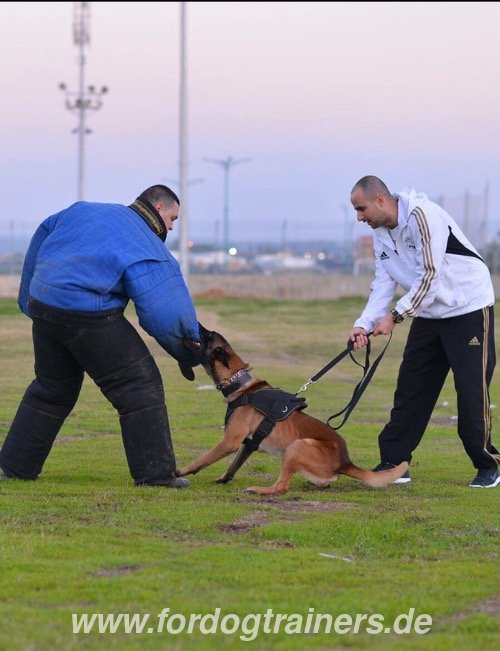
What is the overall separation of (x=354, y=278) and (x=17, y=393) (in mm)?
32049

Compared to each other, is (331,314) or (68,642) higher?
(68,642)

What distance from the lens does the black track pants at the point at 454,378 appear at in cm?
782

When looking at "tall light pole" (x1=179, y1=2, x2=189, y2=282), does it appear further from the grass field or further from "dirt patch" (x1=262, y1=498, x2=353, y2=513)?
"dirt patch" (x1=262, y1=498, x2=353, y2=513)

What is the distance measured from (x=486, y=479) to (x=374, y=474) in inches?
36.7

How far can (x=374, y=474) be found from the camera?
25.2 ft

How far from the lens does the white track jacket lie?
7.60 meters

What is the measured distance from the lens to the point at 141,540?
19.3ft

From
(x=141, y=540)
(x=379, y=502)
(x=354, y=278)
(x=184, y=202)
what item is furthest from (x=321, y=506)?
(x=354, y=278)

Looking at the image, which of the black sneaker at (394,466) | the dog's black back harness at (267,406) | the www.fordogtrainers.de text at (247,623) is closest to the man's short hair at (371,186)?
the dog's black back harness at (267,406)

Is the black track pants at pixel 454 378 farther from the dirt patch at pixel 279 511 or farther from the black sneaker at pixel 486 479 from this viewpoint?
the dirt patch at pixel 279 511

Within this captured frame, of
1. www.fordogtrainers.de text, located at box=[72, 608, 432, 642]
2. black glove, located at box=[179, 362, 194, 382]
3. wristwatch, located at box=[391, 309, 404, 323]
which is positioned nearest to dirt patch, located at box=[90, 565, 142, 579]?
www.fordogtrainers.de text, located at box=[72, 608, 432, 642]

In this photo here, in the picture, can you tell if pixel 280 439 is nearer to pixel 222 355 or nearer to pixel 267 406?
pixel 267 406

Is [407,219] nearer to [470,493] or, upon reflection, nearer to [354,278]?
[470,493]

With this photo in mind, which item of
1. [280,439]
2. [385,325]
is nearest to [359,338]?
[385,325]
